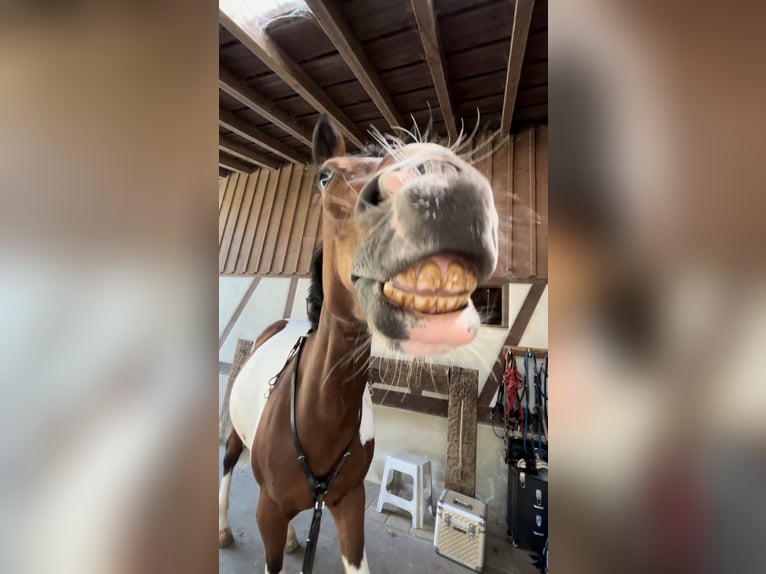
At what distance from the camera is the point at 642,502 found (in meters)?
0.21

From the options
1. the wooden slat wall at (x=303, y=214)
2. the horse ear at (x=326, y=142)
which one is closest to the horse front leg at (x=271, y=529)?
the wooden slat wall at (x=303, y=214)

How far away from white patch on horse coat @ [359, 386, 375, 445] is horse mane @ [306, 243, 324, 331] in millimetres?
195

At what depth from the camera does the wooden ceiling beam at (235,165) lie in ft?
1.90

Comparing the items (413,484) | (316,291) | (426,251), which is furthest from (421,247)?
(413,484)

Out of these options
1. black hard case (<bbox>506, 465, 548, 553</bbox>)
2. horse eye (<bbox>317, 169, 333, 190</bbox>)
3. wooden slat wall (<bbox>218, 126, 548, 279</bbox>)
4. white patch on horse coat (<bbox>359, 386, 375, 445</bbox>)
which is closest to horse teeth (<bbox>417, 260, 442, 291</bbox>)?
wooden slat wall (<bbox>218, 126, 548, 279</bbox>)

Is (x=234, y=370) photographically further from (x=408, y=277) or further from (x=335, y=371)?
(x=408, y=277)

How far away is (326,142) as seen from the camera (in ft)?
1.67

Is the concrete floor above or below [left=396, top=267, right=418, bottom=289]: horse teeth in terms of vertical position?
below

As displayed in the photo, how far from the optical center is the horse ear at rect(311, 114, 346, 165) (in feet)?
1.65

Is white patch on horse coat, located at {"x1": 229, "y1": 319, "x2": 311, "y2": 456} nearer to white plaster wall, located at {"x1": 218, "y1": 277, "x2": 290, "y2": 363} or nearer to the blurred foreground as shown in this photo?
white plaster wall, located at {"x1": 218, "y1": 277, "x2": 290, "y2": 363}

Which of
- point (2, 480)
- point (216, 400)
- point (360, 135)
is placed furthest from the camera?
point (360, 135)

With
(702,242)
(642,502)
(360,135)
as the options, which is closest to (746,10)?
(702,242)

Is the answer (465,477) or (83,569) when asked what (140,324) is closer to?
(83,569)

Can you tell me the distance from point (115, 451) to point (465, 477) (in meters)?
0.85
